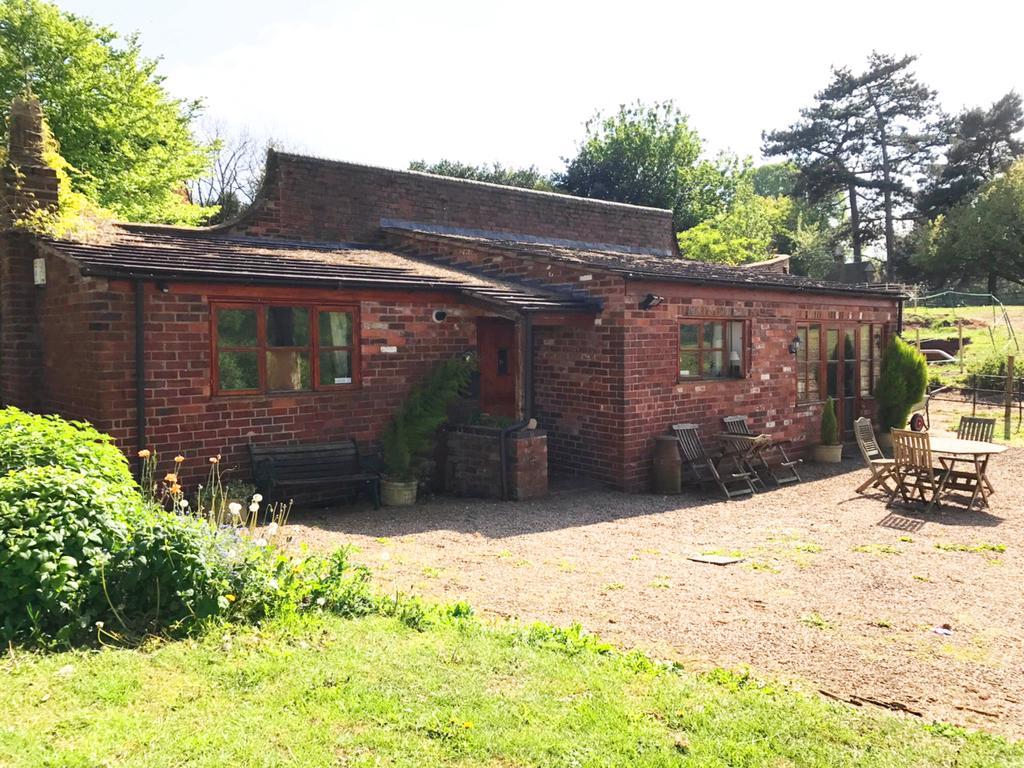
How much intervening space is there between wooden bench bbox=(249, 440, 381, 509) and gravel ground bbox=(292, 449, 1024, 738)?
1.48 ft

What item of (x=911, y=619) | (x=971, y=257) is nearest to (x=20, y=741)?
(x=911, y=619)

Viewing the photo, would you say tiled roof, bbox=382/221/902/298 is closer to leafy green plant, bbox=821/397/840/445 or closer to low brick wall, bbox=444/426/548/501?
leafy green plant, bbox=821/397/840/445

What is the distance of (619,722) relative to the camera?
374cm

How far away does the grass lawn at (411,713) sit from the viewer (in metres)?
3.37

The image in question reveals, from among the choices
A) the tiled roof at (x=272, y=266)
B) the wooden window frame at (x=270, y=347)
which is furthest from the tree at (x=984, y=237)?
the wooden window frame at (x=270, y=347)

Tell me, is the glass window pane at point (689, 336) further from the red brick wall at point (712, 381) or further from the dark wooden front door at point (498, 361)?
the dark wooden front door at point (498, 361)

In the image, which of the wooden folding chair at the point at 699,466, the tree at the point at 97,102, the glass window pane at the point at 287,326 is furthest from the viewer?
the tree at the point at 97,102

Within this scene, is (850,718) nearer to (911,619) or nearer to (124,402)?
(911,619)

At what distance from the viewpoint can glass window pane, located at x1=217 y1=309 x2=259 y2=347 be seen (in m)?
9.18

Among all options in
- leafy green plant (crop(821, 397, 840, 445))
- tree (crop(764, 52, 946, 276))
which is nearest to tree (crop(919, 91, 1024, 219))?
tree (crop(764, 52, 946, 276))

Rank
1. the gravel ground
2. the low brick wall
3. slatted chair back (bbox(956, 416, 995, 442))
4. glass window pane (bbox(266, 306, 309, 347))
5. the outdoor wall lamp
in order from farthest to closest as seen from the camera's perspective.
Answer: slatted chair back (bbox(956, 416, 995, 442)), the outdoor wall lamp, the low brick wall, glass window pane (bbox(266, 306, 309, 347)), the gravel ground

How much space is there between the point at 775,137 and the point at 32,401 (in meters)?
45.2

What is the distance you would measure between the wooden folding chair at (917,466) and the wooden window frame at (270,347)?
7.41m

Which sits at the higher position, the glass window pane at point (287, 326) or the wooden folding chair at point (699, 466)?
the glass window pane at point (287, 326)
